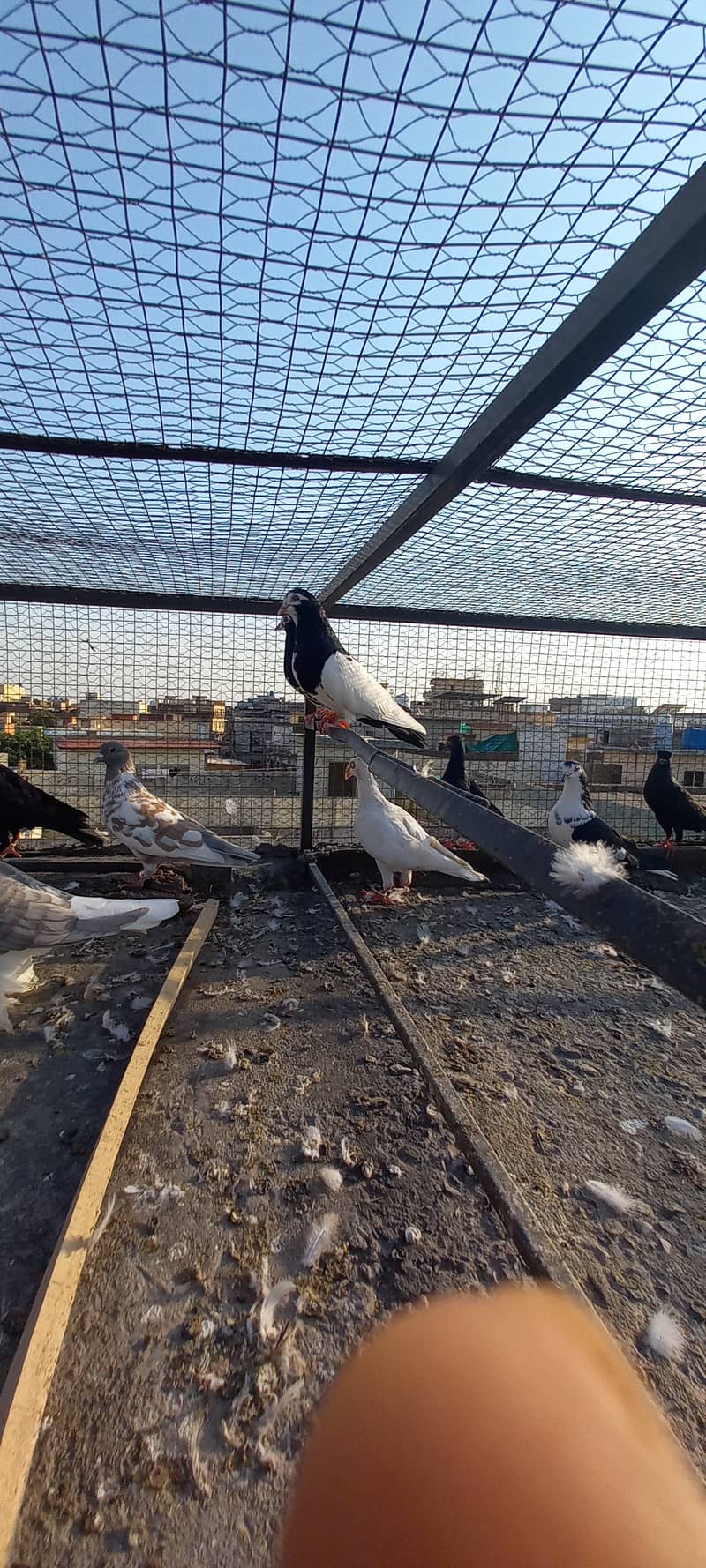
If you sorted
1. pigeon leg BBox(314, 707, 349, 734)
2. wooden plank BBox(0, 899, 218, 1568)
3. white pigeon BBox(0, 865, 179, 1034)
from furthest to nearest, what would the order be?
pigeon leg BBox(314, 707, 349, 734)
white pigeon BBox(0, 865, 179, 1034)
wooden plank BBox(0, 899, 218, 1568)

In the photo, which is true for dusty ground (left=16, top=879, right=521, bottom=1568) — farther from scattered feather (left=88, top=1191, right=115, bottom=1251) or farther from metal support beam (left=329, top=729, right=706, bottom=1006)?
metal support beam (left=329, top=729, right=706, bottom=1006)

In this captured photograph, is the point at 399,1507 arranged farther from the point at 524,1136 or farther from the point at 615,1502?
the point at 524,1136

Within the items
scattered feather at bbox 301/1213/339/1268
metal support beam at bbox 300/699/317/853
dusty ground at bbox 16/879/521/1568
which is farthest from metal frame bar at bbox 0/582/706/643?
scattered feather at bbox 301/1213/339/1268

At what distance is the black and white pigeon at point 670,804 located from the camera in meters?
5.52

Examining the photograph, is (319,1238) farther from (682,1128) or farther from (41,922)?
(41,922)

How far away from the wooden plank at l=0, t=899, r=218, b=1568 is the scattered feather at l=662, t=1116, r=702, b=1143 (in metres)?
1.56

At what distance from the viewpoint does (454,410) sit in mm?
2217

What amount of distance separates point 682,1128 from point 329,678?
2.78 m

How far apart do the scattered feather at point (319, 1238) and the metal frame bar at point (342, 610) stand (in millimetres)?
4011

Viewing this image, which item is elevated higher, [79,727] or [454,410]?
[454,410]

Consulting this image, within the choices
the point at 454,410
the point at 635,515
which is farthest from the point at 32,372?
the point at 635,515

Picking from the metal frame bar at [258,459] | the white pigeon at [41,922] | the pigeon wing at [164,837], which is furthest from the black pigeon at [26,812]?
the metal frame bar at [258,459]

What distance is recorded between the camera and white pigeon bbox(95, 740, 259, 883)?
3.80 metres

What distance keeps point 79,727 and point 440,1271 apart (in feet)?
16.3
